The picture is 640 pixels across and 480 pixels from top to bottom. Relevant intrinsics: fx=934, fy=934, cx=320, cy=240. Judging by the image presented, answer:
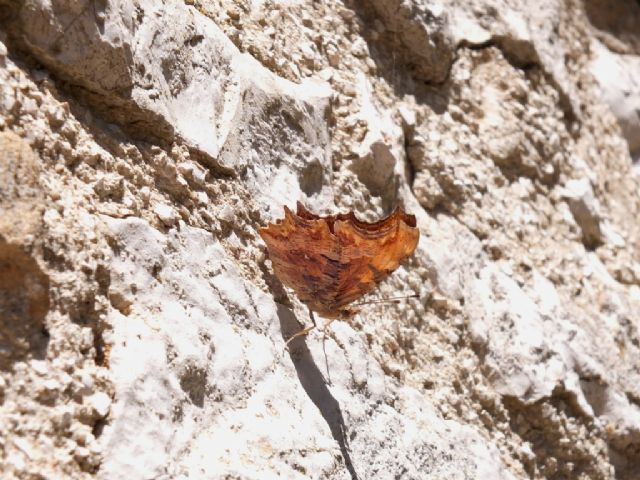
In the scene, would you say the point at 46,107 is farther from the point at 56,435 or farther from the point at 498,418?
the point at 498,418

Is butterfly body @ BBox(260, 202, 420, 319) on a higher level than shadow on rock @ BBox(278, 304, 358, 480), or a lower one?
higher

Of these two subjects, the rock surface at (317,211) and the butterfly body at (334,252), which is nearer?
the rock surface at (317,211)

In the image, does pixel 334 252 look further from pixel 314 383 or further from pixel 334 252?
pixel 314 383

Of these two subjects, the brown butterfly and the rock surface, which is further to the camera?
the brown butterfly

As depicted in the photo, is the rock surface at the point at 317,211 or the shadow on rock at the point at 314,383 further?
the shadow on rock at the point at 314,383

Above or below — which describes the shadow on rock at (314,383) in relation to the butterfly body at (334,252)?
below
